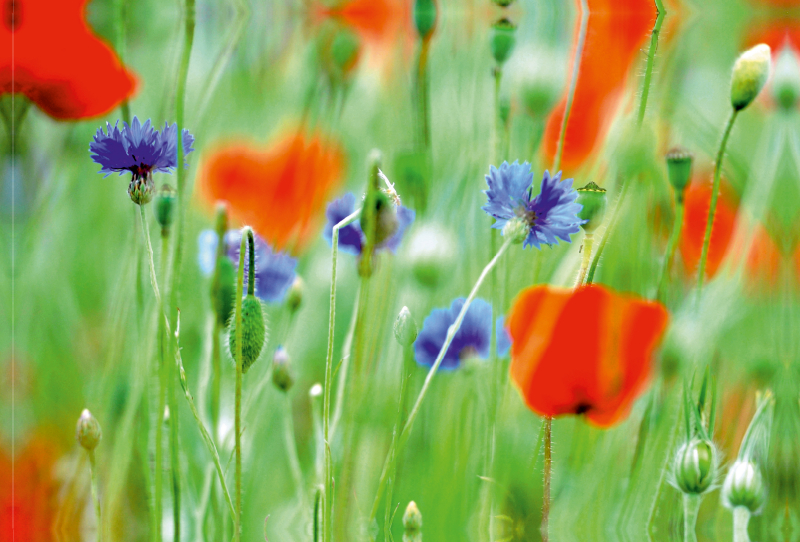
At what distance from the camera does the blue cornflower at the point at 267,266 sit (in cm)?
39

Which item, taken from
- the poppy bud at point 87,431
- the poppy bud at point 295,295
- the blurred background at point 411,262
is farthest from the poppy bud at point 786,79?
the poppy bud at point 87,431

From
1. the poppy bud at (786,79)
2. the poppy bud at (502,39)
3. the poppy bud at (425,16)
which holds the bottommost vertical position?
the poppy bud at (786,79)

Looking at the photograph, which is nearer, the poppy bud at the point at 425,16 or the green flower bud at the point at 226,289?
the green flower bud at the point at 226,289

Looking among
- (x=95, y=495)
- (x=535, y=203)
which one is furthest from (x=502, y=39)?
(x=95, y=495)

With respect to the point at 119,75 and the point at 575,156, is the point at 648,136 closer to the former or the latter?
the point at 575,156

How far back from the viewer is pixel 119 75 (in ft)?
1.36

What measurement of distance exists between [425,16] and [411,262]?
0.17 meters

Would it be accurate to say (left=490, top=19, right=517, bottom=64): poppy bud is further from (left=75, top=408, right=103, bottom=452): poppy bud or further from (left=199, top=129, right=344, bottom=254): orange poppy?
(left=75, top=408, right=103, bottom=452): poppy bud

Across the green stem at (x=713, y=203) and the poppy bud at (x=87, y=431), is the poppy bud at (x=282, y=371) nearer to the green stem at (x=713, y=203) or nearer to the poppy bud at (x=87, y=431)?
the poppy bud at (x=87, y=431)

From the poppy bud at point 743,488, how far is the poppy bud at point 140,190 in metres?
0.37

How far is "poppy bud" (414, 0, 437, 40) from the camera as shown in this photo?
437 mm

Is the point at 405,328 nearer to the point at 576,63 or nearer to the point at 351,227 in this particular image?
the point at 351,227

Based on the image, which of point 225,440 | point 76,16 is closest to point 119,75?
point 76,16

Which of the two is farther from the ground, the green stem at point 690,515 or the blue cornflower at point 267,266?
the blue cornflower at point 267,266
